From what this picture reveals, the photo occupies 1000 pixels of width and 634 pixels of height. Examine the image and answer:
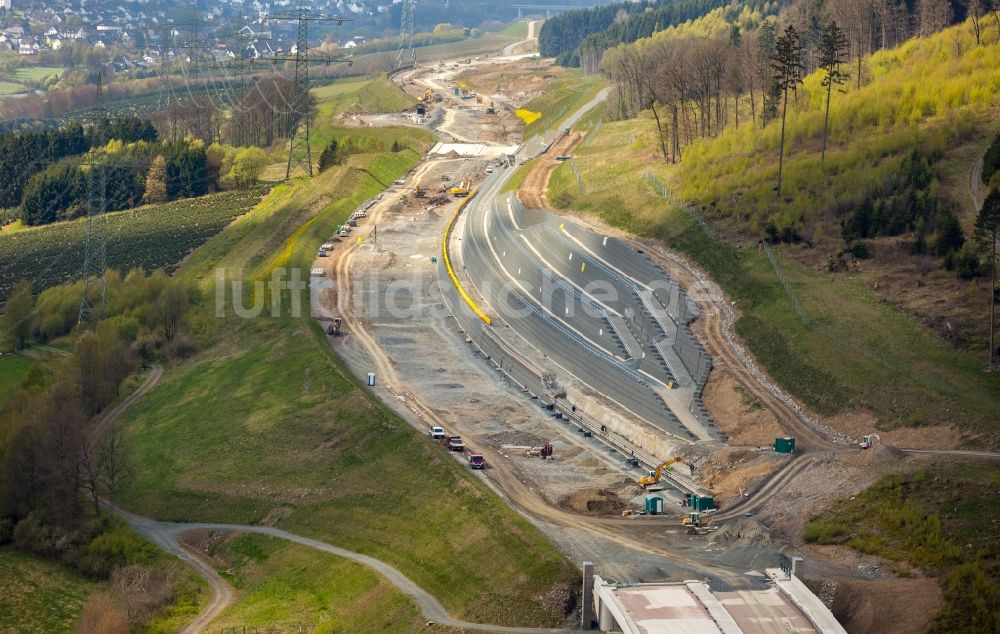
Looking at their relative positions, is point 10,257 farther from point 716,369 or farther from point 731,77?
point 716,369

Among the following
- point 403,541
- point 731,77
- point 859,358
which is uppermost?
point 731,77

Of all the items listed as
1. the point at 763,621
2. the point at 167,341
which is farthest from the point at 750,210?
the point at 763,621

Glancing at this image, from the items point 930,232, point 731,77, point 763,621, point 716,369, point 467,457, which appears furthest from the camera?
point 731,77

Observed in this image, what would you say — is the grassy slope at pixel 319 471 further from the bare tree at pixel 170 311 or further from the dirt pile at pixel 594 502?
the dirt pile at pixel 594 502

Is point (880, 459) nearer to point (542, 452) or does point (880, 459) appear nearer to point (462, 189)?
point (542, 452)

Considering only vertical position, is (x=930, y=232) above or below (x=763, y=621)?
above

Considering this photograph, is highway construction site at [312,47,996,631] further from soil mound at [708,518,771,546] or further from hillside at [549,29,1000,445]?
hillside at [549,29,1000,445]

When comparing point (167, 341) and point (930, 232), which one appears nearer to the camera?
point (930, 232)
